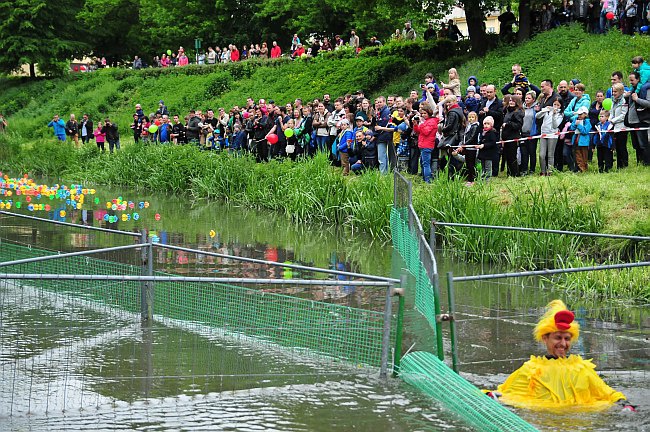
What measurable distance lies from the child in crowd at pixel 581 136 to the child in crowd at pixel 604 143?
0.24 metres

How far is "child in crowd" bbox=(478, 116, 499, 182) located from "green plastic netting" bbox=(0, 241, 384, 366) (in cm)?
1028

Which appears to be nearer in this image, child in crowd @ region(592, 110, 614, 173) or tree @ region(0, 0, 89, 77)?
child in crowd @ region(592, 110, 614, 173)

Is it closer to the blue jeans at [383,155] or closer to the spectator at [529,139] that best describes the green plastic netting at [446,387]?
the spectator at [529,139]

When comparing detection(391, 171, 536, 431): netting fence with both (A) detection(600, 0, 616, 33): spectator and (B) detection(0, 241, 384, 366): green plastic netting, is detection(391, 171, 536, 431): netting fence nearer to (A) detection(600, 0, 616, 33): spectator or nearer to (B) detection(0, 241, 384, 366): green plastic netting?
(B) detection(0, 241, 384, 366): green plastic netting

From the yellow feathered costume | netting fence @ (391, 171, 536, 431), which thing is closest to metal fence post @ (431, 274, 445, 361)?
netting fence @ (391, 171, 536, 431)

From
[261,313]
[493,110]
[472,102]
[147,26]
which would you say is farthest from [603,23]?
[147,26]

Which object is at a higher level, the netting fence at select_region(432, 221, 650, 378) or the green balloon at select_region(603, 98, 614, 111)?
the green balloon at select_region(603, 98, 614, 111)

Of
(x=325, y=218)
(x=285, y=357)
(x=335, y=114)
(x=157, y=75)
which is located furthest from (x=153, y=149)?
(x=157, y=75)

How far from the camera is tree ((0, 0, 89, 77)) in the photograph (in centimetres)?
6331

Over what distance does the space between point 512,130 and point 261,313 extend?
12075 millimetres

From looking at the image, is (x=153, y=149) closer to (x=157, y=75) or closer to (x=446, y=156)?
(x=446, y=156)

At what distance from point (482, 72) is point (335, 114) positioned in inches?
341

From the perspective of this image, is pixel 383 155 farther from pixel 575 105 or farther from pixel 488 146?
pixel 575 105

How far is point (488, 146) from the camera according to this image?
2203 cm
